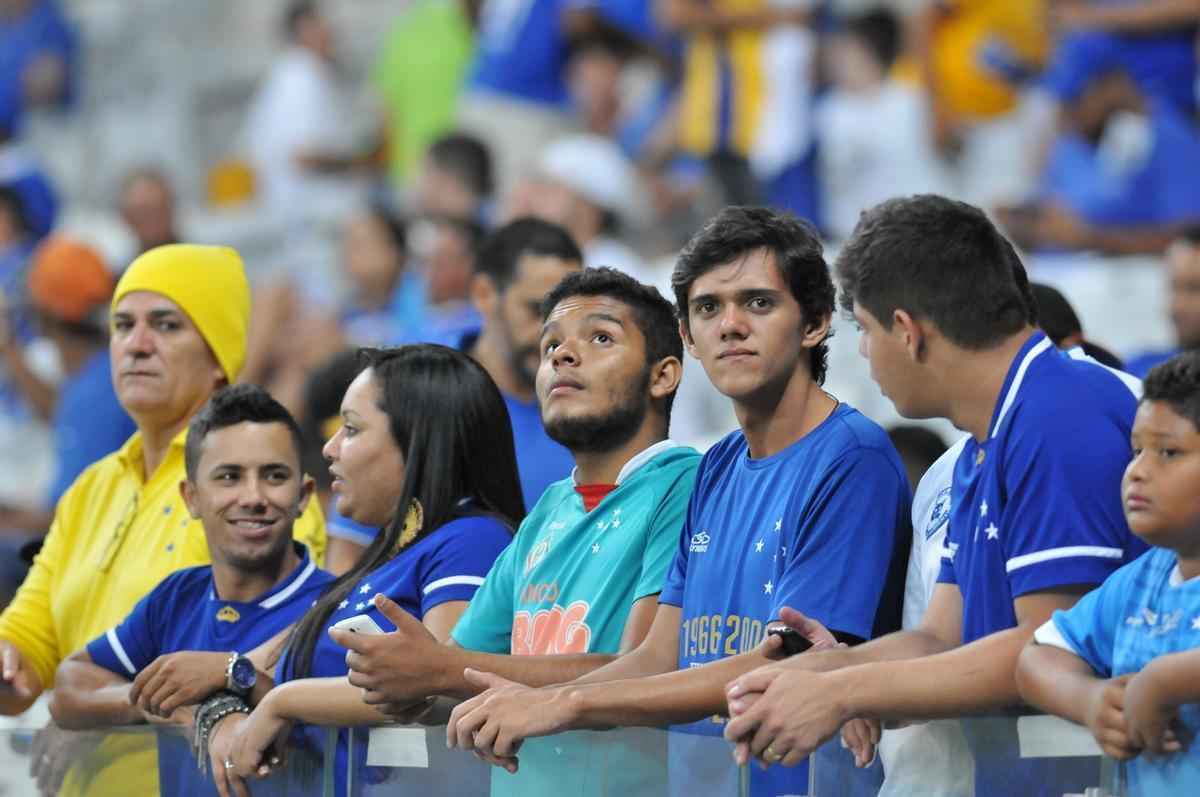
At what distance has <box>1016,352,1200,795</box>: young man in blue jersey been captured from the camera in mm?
3182

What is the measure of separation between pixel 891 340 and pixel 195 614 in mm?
2035

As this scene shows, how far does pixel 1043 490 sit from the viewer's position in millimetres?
3580

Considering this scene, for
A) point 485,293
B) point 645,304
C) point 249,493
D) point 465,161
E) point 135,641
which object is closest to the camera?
point 645,304

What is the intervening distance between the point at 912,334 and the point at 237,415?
196cm

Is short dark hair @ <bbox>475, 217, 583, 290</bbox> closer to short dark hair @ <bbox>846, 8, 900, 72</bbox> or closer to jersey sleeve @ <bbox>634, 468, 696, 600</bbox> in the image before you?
jersey sleeve @ <bbox>634, 468, 696, 600</bbox>

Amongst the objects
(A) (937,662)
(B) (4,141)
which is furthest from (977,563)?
(B) (4,141)

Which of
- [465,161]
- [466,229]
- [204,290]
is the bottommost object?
[204,290]

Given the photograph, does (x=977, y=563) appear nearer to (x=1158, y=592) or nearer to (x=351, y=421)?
(x=1158, y=592)

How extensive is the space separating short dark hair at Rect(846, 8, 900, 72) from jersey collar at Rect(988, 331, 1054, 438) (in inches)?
266

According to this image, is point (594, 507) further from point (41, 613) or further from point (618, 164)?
point (618, 164)

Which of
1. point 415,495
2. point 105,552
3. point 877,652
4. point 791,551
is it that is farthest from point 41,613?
point 877,652

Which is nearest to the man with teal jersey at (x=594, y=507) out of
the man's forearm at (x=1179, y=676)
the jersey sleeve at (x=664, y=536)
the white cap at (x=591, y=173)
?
the jersey sleeve at (x=664, y=536)

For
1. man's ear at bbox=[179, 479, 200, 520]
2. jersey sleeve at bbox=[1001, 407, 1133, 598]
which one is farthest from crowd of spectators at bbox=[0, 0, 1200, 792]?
jersey sleeve at bbox=[1001, 407, 1133, 598]

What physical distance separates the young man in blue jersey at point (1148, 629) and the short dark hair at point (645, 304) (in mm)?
1332
